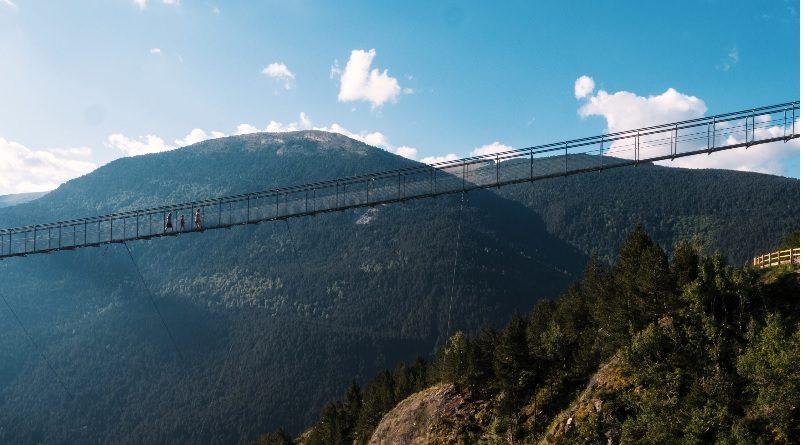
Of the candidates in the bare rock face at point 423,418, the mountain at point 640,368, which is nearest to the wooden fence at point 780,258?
the mountain at point 640,368

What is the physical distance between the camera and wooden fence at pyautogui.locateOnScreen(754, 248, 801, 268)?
47.8 meters

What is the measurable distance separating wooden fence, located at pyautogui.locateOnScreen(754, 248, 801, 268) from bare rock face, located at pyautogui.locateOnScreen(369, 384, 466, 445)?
24.7 meters

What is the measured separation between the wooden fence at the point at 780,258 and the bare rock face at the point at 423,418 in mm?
24733

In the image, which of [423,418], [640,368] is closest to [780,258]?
[640,368]

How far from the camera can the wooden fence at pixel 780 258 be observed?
47.8 meters

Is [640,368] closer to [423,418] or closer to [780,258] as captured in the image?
[780,258]

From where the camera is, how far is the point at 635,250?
5081 cm

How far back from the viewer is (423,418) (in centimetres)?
5247

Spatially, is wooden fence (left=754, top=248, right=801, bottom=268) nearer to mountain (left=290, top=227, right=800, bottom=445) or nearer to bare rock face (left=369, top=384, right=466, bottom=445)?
mountain (left=290, top=227, right=800, bottom=445)

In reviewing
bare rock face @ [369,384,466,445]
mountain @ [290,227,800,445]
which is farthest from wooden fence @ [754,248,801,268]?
bare rock face @ [369,384,466,445]

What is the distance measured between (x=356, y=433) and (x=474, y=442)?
35.9 m

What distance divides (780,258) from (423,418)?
92.9 ft

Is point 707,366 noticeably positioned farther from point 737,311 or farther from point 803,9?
point 803,9

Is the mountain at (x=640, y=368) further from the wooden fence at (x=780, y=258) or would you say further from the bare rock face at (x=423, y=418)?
the wooden fence at (x=780, y=258)
